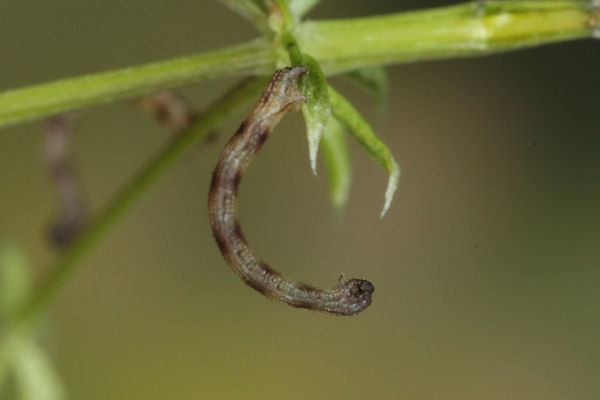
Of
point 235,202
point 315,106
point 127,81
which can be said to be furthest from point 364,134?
point 127,81

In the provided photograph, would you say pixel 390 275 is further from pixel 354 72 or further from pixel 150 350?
pixel 354 72

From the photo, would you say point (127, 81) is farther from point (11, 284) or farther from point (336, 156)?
point (11, 284)

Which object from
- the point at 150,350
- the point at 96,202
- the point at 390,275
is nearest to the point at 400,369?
the point at 390,275

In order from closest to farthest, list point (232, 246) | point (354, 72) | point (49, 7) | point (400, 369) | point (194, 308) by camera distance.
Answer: point (232, 246) → point (354, 72) → point (400, 369) → point (194, 308) → point (49, 7)

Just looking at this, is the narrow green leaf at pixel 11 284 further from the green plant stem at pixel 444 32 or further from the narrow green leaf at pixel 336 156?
the green plant stem at pixel 444 32

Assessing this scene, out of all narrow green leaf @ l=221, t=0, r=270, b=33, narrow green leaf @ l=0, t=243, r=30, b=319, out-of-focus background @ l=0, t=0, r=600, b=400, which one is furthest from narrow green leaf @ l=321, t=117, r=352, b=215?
out-of-focus background @ l=0, t=0, r=600, b=400

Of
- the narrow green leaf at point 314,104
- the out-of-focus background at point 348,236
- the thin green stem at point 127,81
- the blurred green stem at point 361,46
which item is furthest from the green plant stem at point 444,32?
the out-of-focus background at point 348,236

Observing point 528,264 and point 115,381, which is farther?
point 528,264
